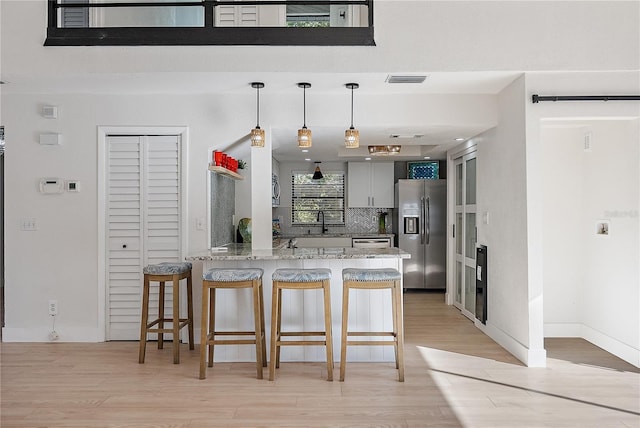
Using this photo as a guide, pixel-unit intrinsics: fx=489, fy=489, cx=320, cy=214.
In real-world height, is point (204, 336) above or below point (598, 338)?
above

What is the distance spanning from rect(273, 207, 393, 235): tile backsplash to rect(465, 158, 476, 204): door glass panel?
2.58 m

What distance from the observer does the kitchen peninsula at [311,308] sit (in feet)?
13.2

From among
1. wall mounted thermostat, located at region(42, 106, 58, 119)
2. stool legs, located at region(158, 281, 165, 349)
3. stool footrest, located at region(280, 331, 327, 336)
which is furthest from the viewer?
wall mounted thermostat, located at region(42, 106, 58, 119)

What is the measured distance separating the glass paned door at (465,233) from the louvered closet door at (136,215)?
10.5 ft

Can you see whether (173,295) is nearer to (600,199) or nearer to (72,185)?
(72,185)

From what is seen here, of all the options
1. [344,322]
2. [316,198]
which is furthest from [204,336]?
[316,198]

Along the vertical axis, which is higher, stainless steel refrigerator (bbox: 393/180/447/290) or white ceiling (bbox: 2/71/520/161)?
white ceiling (bbox: 2/71/520/161)

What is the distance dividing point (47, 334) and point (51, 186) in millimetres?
1388

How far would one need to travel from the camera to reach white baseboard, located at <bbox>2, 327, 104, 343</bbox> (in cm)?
458

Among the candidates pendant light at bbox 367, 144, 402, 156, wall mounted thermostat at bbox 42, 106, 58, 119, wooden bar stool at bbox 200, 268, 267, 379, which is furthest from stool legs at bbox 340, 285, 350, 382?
pendant light at bbox 367, 144, 402, 156

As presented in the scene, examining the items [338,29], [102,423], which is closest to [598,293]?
[338,29]

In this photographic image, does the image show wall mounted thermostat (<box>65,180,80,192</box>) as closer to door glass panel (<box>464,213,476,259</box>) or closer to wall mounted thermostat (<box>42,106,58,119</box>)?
wall mounted thermostat (<box>42,106,58,119</box>)

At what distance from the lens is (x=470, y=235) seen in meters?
5.64

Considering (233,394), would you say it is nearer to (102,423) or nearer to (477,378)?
(102,423)
